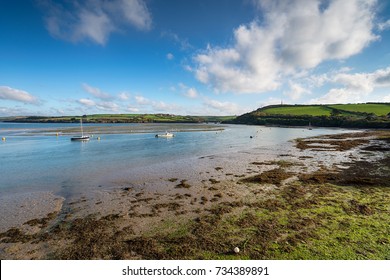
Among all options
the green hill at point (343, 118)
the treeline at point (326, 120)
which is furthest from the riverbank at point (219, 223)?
the green hill at point (343, 118)

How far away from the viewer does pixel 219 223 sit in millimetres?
9938

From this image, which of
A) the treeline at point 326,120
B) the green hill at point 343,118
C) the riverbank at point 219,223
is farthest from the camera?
the green hill at point 343,118

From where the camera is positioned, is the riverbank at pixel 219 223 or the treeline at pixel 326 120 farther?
the treeline at pixel 326 120

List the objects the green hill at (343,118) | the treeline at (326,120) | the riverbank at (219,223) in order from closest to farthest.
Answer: the riverbank at (219,223) < the treeline at (326,120) < the green hill at (343,118)

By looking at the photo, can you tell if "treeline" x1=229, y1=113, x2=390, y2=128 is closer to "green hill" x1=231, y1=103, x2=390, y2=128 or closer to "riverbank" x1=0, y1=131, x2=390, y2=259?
"green hill" x1=231, y1=103, x2=390, y2=128

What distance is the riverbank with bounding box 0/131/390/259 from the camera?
7773mm

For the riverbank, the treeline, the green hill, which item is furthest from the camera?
the green hill

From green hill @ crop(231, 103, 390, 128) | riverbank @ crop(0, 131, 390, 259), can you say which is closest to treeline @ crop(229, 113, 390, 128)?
green hill @ crop(231, 103, 390, 128)

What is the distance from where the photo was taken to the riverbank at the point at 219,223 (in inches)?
306

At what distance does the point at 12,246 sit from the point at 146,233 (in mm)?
5110

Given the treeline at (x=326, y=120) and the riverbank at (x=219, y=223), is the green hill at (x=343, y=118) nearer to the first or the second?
the treeline at (x=326, y=120)

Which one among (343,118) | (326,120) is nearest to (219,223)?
(343,118)

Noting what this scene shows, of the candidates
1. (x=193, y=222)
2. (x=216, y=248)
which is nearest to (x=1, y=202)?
(x=193, y=222)
